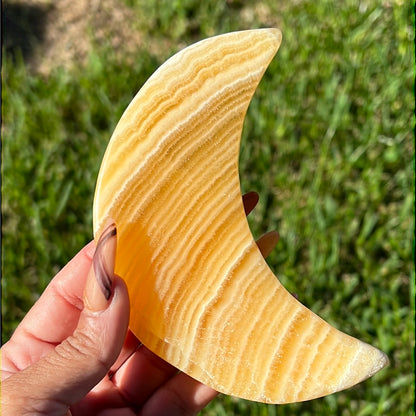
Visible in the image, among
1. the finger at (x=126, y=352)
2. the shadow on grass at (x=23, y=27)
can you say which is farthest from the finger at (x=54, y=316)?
the shadow on grass at (x=23, y=27)

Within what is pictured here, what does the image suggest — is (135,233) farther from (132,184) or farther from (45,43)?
(45,43)

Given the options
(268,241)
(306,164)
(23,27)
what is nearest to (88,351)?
(268,241)

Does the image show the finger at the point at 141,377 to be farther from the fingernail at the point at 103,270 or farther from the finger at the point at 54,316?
the fingernail at the point at 103,270

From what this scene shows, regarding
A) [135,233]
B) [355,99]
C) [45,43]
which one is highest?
[45,43]

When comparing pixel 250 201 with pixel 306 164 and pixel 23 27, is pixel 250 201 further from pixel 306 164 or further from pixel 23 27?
pixel 23 27

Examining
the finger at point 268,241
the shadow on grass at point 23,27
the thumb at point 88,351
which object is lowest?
the finger at point 268,241

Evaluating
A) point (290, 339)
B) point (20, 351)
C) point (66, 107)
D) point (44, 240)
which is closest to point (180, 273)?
point (290, 339)

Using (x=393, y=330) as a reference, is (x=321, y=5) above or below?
above

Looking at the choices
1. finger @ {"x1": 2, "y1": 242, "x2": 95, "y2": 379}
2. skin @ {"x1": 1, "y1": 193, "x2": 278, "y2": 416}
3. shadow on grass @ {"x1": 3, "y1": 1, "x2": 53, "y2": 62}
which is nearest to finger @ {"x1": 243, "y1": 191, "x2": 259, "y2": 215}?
skin @ {"x1": 1, "y1": 193, "x2": 278, "y2": 416}

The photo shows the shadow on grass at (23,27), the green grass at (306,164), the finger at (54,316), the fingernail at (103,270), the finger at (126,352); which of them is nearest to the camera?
the fingernail at (103,270)

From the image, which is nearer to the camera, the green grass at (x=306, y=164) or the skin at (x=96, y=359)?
the skin at (x=96, y=359)
